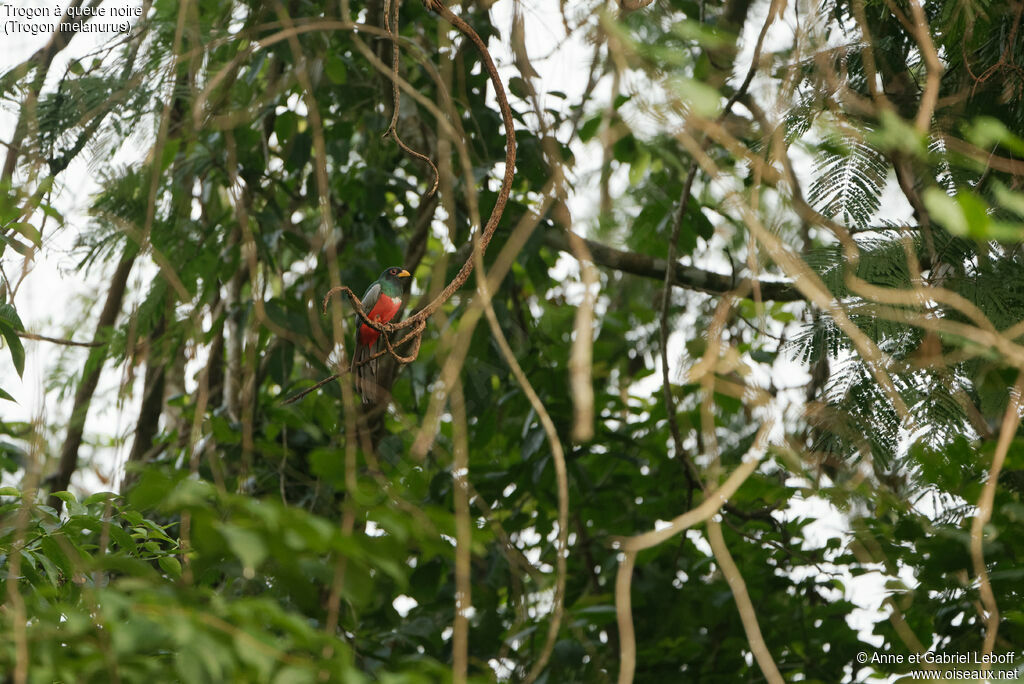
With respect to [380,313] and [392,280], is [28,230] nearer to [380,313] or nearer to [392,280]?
[392,280]

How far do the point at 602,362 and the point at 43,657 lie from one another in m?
3.70

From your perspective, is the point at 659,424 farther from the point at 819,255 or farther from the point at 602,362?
the point at 819,255

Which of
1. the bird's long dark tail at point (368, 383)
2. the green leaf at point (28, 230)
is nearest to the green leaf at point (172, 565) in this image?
the green leaf at point (28, 230)

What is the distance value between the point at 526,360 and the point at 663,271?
2.36ft

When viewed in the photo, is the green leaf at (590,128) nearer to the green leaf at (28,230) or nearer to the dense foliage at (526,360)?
the dense foliage at (526,360)

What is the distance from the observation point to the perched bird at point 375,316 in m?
3.70

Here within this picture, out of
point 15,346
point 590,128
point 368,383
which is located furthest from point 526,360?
point 15,346

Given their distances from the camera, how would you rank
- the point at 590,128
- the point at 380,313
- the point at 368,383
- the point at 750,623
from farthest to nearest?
the point at 380,313, the point at 590,128, the point at 368,383, the point at 750,623

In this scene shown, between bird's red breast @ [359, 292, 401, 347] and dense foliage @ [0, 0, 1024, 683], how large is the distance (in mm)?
417

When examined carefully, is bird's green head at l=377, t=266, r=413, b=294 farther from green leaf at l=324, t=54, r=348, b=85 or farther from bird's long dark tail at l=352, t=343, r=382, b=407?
green leaf at l=324, t=54, r=348, b=85

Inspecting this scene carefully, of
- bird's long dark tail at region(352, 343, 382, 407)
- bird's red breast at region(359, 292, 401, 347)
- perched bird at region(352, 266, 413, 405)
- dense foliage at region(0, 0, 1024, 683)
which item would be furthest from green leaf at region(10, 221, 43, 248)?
bird's red breast at region(359, 292, 401, 347)

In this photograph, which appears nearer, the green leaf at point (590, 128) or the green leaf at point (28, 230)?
the green leaf at point (28, 230)

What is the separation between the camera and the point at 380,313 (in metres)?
4.95

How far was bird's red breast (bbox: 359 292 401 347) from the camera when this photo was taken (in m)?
4.79
